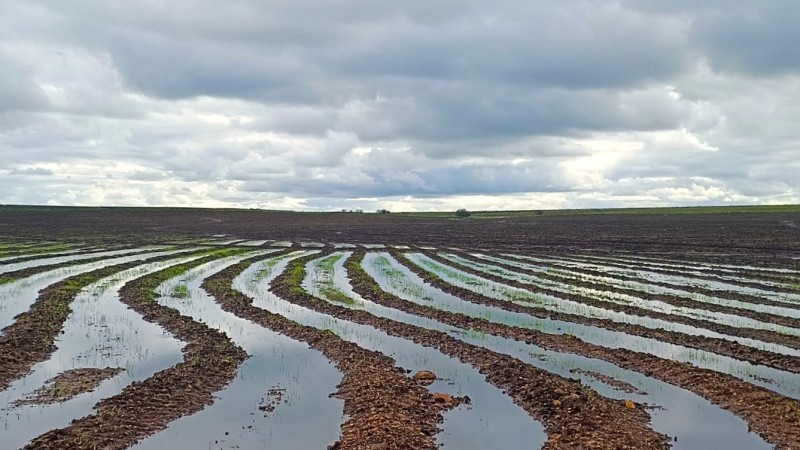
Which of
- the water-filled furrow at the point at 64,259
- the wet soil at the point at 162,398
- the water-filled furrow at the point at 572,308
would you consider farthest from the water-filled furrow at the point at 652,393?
the water-filled furrow at the point at 64,259

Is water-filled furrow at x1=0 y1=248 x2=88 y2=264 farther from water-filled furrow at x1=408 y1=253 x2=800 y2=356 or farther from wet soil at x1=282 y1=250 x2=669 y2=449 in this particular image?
wet soil at x1=282 y1=250 x2=669 y2=449

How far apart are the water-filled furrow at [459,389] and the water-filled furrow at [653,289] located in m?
12.2

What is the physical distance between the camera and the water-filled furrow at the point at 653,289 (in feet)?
72.5

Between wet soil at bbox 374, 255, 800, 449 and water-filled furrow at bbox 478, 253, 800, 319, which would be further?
water-filled furrow at bbox 478, 253, 800, 319

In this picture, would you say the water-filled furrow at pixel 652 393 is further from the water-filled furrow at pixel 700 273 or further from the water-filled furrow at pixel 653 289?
the water-filled furrow at pixel 700 273

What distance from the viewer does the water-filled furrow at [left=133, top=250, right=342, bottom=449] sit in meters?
10.5

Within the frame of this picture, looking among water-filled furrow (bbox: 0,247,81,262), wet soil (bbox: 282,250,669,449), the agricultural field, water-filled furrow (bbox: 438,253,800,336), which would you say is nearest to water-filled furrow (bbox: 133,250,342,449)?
the agricultural field

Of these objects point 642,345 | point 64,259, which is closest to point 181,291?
point 642,345

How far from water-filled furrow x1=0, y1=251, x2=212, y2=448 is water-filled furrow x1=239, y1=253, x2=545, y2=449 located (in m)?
4.47

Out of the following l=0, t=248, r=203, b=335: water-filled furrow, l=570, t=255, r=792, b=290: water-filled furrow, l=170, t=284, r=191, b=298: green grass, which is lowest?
l=570, t=255, r=792, b=290: water-filled furrow

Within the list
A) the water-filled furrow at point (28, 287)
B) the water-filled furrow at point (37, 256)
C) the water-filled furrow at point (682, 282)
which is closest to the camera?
the water-filled furrow at point (28, 287)

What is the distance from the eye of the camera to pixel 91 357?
1544cm

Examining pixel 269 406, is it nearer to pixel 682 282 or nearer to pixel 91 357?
pixel 91 357

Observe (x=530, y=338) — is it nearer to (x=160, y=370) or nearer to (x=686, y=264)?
(x=160, y=370)
